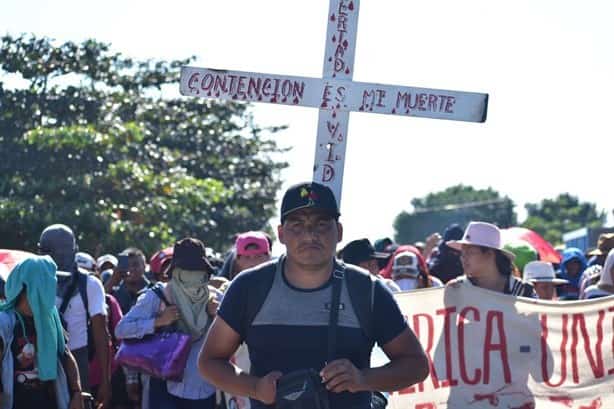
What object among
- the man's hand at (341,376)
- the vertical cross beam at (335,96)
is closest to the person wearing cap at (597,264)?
the vertical cross beam at (335,96)

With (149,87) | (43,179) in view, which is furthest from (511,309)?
(149,87)

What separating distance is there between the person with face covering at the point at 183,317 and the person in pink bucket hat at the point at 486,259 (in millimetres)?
1593

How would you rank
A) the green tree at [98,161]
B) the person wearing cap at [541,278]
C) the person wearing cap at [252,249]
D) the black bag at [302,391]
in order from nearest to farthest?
the black bag at [302,391]
the person wearing cap at [252,249]
the person wearing cap at [541,278]
the green tree at [98,161]

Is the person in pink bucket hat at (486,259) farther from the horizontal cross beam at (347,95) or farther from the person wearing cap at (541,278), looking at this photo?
the person wearing cap at (541,278)

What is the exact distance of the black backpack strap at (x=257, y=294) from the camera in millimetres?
5340

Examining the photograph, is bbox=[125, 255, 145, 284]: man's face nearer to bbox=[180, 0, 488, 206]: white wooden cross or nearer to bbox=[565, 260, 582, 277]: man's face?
bbox=[565, 260, 582, 277]: man's face

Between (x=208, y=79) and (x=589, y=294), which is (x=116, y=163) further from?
(x=208, y=79)

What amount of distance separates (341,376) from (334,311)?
0.31m

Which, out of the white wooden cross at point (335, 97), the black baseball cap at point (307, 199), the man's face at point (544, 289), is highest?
the white wooden cross at point (335, 97)

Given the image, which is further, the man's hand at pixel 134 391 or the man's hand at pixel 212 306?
the man's hand at pixel 134 391

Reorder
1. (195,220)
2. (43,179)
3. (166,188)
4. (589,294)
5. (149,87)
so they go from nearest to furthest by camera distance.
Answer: (589,294)
(43,179)
(166,188)
(195,220)
(149,87)

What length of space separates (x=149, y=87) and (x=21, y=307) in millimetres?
46983

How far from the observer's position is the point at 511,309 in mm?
8680

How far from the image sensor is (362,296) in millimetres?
5340
